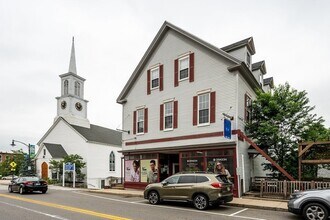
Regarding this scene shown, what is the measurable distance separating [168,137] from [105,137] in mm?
25722

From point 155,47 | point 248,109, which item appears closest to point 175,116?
point 248,109

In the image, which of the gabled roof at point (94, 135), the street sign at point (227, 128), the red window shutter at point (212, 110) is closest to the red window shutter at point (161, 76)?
the red window shutter at point (212, 110)

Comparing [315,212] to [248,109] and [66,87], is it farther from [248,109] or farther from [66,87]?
[66,87]

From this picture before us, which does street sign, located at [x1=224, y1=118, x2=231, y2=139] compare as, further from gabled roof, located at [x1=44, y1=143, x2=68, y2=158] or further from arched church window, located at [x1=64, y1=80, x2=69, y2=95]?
arched church window, located at [x1=64, y1=80, x2=69, y2=95]

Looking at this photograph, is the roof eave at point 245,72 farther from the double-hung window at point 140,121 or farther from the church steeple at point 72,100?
the church steeple at point 72,100

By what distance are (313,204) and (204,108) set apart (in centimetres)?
972

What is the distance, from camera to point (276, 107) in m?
17.2

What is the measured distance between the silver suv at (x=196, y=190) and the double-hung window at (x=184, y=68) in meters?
8.27

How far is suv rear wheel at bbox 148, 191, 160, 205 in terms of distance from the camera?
1432cm

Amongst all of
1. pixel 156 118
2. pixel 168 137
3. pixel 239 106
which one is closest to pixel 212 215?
pixel 239 106

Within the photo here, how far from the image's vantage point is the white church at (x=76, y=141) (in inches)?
1471

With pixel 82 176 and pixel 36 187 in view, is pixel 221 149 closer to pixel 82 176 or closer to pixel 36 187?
pixel 36 187

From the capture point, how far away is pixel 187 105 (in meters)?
19.4

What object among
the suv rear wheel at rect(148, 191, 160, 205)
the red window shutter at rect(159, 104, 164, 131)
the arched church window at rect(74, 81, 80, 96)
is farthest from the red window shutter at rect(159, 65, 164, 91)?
the arched church window at rect(74, 81, 80, 96)
